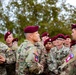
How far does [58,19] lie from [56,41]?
1998 cm

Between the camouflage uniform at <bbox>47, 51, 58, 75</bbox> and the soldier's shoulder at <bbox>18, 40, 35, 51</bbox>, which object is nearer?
the soldier's shoulder at <bbox>18, 40, 35, 51</bbox>

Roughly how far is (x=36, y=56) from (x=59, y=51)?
1.29 metres

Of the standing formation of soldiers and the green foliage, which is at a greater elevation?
the standing formation of soldiers

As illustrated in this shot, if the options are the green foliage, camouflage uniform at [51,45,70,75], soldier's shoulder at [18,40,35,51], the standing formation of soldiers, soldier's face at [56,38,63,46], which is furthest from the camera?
the green foliage

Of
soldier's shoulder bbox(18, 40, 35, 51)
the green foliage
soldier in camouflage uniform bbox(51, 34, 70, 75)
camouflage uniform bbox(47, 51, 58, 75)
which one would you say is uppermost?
soldier's shoulder bbox(18, 40, 35, 51)

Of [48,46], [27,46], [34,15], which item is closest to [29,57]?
[27,46]

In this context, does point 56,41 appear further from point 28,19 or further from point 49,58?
point 28,19

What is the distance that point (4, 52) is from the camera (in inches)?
306

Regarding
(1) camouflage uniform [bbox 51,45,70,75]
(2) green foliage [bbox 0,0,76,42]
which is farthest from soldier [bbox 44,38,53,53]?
(2) green foliage [bbox 0,0,76,42]

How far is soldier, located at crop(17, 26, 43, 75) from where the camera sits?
6.89 meters

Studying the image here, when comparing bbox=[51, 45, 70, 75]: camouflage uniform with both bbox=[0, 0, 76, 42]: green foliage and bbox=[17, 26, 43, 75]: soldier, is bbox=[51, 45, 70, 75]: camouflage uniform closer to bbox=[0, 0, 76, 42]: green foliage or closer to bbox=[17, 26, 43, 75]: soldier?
bbox=[17, 26, 43, 75]: soldier

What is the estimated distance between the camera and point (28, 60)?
6875mm

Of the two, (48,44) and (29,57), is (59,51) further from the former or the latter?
(29,57)

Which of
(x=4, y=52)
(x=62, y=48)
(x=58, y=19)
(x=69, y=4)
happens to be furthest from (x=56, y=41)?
(x=69, y=4)
